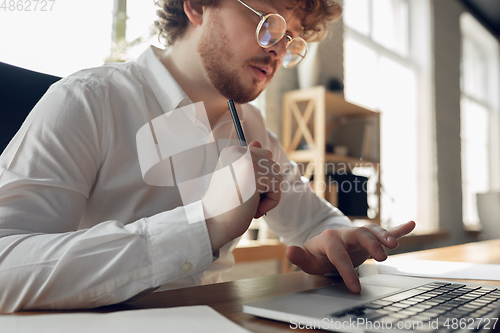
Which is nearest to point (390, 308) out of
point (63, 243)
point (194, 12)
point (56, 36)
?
point (63, 243)

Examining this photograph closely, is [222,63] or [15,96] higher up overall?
[222,63]

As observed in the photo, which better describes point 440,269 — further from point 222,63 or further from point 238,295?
point 222,63

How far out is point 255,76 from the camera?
104 centimetres

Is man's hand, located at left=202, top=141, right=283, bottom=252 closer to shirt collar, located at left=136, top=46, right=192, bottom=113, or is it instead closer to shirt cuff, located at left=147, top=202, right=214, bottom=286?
shirt cuff, located at left=147, top=202, right=214, bottom=286

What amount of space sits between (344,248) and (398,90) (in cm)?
391

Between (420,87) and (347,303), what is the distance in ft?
14.4

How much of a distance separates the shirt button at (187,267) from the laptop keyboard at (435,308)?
20 centimetres

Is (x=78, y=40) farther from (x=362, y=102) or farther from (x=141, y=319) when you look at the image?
(x=362, y=102)

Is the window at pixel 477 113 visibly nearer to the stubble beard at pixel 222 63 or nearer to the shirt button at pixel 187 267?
the stubble beard at pixel 222 63

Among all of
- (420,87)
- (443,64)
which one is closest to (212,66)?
(420,87)

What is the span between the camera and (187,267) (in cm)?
50

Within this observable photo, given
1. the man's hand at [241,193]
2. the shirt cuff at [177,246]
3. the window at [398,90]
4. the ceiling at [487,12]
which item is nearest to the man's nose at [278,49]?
the man's hand at [241,193]

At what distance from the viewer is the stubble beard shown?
1.03 m

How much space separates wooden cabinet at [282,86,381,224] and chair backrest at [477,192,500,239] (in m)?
1.66
